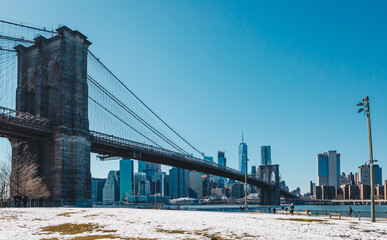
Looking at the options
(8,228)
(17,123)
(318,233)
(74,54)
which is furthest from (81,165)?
(318,233)

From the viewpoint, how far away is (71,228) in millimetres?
22953

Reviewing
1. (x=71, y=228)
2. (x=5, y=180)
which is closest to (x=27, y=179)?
(x=5, y=180)

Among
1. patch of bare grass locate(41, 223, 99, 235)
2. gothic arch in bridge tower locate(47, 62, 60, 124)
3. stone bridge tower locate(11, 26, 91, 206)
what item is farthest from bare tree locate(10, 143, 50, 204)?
patch of bare grass locate(41, 223, 99, 235)

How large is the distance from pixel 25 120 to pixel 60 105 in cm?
578

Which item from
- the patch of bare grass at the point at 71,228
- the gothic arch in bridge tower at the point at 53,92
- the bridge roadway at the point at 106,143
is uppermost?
the gothic arch in bridge tower at the point at 53,92

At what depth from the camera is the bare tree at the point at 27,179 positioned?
51.3m

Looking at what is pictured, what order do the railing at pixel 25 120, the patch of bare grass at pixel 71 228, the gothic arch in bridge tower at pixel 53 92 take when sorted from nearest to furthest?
1. the patch of bare grass at pixel 71 228
2. the railing at pixel 25 120
3. the gothic arch in bridge tower at pixel 53 92

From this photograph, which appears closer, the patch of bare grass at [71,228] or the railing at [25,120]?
the patch of bare grass at [71,228]

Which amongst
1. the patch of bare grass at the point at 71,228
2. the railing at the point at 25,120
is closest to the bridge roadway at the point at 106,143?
the railing at the point at 25,120

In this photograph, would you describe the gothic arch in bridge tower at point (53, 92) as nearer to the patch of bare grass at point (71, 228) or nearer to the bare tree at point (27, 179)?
the bare tree at point (27, 179)

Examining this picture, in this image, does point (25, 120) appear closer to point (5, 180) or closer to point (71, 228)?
point (5, 180)

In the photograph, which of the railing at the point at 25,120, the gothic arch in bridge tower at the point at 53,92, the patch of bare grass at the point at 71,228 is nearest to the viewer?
the patch of bare grass at the point at 71,228

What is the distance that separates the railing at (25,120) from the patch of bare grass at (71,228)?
A: 27836mm

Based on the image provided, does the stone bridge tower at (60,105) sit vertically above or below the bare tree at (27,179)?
above
